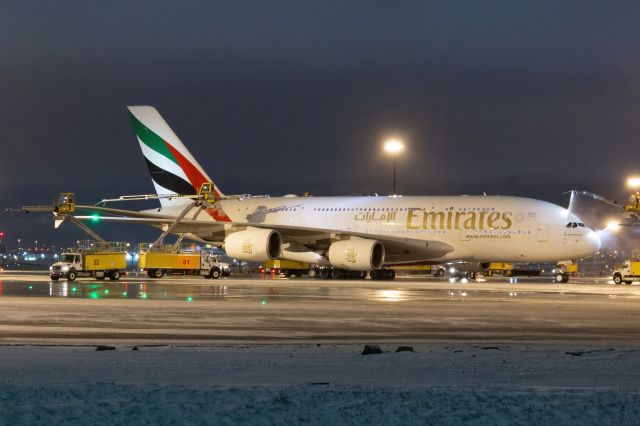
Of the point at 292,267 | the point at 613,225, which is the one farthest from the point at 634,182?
the point at 292,267

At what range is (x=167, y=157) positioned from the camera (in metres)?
56.8

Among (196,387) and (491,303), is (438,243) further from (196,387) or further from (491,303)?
(196,387)

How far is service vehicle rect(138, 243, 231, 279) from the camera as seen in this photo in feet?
164

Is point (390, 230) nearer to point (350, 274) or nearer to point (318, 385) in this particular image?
point (350, 274)

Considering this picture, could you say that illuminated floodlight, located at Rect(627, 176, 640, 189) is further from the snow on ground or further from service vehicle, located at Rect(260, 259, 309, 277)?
the snow on ground

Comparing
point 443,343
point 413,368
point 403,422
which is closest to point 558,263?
point 443,343

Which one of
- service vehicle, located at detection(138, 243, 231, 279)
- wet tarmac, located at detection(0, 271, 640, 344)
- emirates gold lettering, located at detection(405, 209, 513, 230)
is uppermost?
emirates gold lettering, located at detection(405, 209, 513, 230)

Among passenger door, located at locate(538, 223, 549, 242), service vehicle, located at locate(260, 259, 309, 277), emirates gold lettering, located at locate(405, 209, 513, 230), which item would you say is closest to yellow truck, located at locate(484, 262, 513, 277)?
service vehicle, located at locate(260, 259, 309, 277)

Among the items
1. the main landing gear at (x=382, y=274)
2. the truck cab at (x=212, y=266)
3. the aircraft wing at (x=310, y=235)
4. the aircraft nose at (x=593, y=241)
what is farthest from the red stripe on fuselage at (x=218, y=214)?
the aircraft nose at (x=593, y=241)

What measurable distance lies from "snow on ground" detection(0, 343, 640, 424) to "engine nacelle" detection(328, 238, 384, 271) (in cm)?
3054

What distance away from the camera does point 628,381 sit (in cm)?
1105

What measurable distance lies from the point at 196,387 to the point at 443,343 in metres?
→ 6.24

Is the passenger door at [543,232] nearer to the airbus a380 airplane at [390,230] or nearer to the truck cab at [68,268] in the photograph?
the airbus a380 airplane at [390,230]

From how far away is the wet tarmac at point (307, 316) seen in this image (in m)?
16.8
